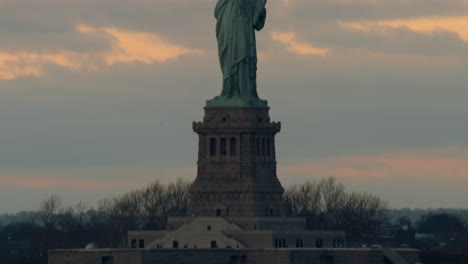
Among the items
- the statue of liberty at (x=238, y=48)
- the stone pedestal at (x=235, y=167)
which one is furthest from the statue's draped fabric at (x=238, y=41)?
the stone pedestal at (x=235, y=167)

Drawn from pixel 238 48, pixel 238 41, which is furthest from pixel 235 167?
pixel 238 41

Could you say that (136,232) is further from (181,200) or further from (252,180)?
(181,200)

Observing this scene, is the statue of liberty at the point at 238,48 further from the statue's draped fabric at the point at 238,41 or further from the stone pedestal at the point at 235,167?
the stone pedestal at the point at 235,167

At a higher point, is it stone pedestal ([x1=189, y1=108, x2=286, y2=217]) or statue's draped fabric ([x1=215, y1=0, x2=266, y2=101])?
statue's draped fabric ([x1=215, y1=0, x2=266, y2=101])

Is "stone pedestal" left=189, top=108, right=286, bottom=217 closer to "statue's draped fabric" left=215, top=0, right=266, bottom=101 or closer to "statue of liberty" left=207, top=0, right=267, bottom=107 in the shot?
"statue of liberty" left=207, top=0, right=267, bottom=107

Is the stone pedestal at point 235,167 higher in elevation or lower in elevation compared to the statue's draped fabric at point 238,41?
lower

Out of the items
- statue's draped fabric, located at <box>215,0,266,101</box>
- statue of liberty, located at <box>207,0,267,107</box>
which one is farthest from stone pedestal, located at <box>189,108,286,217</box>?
statue's draped fabric, located at <box>215,0,266,101</box>
